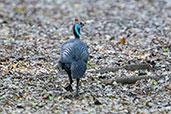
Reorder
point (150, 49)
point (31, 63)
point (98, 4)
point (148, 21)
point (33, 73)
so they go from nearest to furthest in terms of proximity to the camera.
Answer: point (33, 73) < point (31, 63) < point (150, 49) < point (148, 21) < point (98, 4)

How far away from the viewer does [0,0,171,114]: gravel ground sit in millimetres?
5999

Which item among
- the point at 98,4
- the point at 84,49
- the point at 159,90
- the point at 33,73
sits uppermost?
the point at 98,4

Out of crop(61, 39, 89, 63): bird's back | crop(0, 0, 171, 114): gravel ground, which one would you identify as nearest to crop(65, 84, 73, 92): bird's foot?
crop(0, 0, 171, 114): gravel ground

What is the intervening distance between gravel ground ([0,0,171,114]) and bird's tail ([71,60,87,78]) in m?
0.52

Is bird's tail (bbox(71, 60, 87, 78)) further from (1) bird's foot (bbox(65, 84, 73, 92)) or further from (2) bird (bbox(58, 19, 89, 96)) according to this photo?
(1) bird's foot (bbox(65, 84, 73, 92))

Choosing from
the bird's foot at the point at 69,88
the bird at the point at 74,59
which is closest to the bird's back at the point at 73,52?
the bird at the point at 74,59

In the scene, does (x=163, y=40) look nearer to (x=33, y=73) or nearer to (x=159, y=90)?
(x=159, y=90)

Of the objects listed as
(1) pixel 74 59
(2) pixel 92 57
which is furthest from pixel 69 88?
(2) pixel 92 57

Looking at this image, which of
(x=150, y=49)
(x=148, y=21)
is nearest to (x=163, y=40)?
(x=150, y=49)

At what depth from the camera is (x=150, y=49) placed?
8.81m

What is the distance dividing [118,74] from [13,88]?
2133mm

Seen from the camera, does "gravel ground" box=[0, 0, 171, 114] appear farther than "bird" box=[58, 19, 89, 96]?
Yes

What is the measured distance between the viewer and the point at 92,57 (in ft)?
27.1

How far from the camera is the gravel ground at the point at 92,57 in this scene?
6.00m
